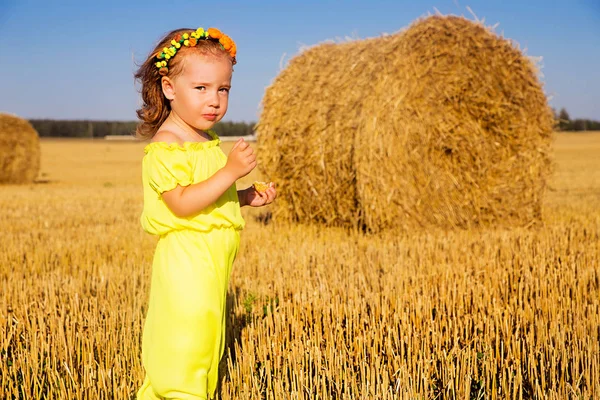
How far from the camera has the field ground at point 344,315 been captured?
285 centimetres

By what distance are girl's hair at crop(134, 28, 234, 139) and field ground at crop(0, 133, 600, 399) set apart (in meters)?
1.14

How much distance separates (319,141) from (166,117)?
493cm

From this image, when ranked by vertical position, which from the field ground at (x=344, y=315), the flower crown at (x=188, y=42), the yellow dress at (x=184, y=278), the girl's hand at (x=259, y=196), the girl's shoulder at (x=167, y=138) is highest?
the flower crown at (x=188, y=42)

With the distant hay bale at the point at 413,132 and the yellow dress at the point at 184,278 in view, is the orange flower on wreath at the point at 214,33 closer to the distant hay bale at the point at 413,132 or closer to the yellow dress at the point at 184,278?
the yellow dress at the point at 184,278

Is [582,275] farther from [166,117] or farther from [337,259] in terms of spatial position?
[166,117]

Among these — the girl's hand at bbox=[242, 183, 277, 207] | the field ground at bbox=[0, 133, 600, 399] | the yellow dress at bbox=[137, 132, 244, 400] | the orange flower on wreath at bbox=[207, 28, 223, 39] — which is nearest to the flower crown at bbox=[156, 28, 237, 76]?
the orange flower on wreath at bbox=[207, 28, 223, 39]

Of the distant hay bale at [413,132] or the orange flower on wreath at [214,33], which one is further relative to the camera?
the distant hay bale at [413,132]

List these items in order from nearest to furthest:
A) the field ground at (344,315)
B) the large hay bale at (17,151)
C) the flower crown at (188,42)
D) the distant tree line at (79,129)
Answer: the flower crown at (188,42) < the field ground at (344,315) < the large hay bale at (17,151) < the distant tree line at (79,129)

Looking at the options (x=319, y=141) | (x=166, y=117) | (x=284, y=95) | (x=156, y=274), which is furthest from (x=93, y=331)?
(x=284, y=95)

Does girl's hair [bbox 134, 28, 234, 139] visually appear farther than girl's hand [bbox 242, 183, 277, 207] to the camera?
No

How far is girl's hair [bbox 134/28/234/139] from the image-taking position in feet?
8.52

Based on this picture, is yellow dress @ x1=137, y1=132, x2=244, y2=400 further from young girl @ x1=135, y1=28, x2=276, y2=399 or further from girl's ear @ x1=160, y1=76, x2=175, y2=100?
girl's ear @ x1=160, y1=76, x2=175, y2=100

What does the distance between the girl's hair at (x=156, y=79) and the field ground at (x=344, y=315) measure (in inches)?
45.0

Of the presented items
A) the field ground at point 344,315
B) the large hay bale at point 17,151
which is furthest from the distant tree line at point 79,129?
the field ground at point 344,315
